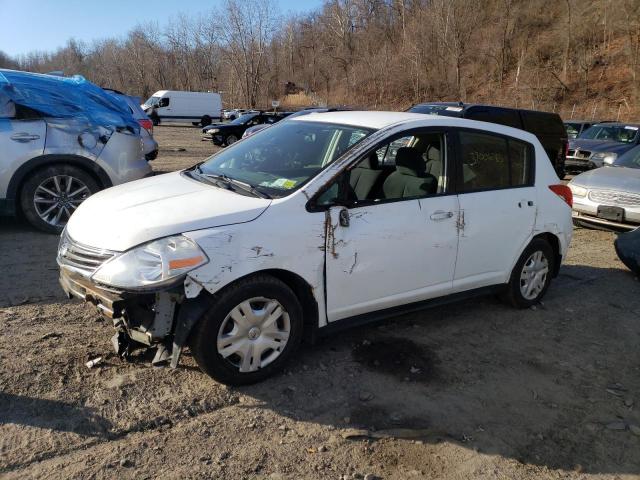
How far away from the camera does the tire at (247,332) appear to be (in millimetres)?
3105

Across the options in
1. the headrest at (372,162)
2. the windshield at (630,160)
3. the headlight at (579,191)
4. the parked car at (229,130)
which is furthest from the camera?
the parked car at (229,130)

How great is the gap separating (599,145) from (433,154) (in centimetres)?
1268

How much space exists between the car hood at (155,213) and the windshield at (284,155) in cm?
28

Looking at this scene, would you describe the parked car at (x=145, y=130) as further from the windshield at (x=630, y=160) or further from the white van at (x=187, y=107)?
the white van at (x=187, y=107)

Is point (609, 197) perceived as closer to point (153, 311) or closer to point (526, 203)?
point (526, 203)

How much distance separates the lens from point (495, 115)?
11359 millimetres

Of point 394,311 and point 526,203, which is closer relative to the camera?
point 394,311

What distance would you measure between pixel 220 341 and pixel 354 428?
936 mm

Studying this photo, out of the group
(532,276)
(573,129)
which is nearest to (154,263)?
(532,276)

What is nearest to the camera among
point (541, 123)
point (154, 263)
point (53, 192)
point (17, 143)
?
point (154, 263)

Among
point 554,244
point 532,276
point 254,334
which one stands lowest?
point 532,276

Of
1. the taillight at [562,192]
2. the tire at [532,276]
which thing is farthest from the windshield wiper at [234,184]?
the taillight at [562,192]

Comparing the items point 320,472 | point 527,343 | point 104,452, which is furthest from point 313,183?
point 527,343

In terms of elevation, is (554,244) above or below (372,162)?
below
